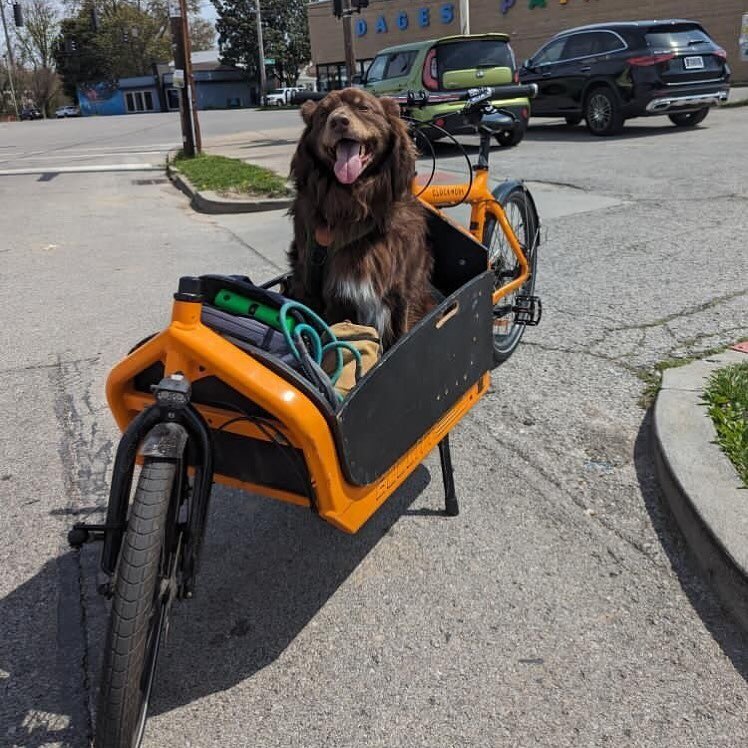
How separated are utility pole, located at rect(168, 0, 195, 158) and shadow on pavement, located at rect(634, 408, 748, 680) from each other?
13.1 m

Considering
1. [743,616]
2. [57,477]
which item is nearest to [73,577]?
[57,477]

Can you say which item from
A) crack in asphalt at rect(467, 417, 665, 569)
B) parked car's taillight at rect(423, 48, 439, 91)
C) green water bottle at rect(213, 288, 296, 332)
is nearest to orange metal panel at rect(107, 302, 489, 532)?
green water bottle at rect(213, 288, 296, 332)

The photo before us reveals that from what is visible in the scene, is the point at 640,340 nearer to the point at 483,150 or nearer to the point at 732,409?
the point at 732,409

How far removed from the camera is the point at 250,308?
2.30 meters

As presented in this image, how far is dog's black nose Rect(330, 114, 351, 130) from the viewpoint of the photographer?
8.54 feet

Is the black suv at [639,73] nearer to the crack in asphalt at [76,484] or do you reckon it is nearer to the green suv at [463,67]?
the green suv at [463,67]

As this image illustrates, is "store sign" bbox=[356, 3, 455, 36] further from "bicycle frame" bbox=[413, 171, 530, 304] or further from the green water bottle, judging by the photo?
the green water bottle

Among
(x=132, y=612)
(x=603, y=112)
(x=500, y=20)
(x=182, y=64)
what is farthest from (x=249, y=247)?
(x=500, y=20)

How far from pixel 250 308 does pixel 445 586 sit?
3.85 ft

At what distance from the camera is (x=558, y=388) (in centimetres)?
403

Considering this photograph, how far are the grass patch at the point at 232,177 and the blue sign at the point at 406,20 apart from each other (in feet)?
92.4

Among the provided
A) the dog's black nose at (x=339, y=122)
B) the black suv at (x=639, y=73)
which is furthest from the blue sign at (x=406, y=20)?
the dog's black nose at (x=339, y=122)

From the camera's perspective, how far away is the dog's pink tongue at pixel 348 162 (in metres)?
2.67

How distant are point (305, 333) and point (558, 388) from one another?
203 centimetres
